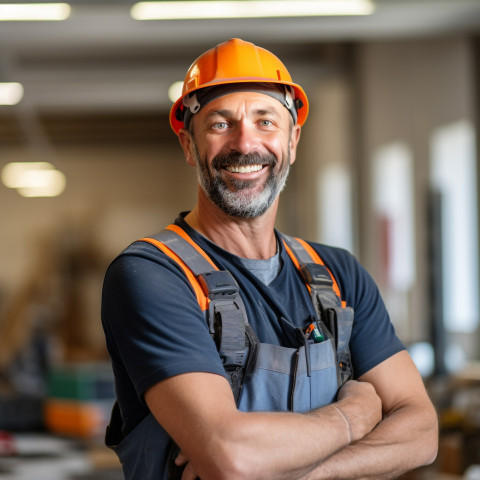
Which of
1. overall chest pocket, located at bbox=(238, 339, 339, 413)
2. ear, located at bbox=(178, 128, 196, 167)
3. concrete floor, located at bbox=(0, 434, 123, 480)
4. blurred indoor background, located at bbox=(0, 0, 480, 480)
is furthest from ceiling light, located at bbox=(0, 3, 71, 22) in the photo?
overall chest pocket, located at bbox=(238, 339, 339, 413)

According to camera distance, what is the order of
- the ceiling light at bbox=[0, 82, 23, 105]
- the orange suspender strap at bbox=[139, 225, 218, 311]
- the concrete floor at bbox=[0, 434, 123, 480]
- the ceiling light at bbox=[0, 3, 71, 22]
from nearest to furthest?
the orange suspender strap at bbox=[139, 225, 218, 311], the ceiling light at bbox=[0, 3, 71, 22], the concrete floor at bbox=[0, 434, 123, 480], the ceiling light at bbox=[0, 82, 23, 105]

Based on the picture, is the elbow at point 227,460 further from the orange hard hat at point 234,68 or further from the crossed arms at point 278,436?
the orange hard hat at point 234,68

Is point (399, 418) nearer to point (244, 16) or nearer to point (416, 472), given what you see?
point (416, 472)

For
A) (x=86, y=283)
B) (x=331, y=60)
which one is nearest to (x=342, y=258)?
(x=331, y=60)

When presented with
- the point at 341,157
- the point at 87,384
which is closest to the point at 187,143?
the point at 87,384

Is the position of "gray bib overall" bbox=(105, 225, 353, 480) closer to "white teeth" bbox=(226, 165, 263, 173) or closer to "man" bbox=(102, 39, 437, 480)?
"man" bbox=(102, 39, 437, 480)

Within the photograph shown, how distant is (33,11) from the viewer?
24.6 feet

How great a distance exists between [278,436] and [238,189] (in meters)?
0.69

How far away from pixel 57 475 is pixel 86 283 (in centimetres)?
1772

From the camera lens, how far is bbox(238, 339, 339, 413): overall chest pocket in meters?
1.96

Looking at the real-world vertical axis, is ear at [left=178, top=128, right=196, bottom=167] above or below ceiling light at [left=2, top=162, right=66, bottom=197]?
below

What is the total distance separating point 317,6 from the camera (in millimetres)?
7668

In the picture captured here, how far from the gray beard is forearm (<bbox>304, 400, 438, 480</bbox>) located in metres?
0.69

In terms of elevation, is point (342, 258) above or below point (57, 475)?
above
